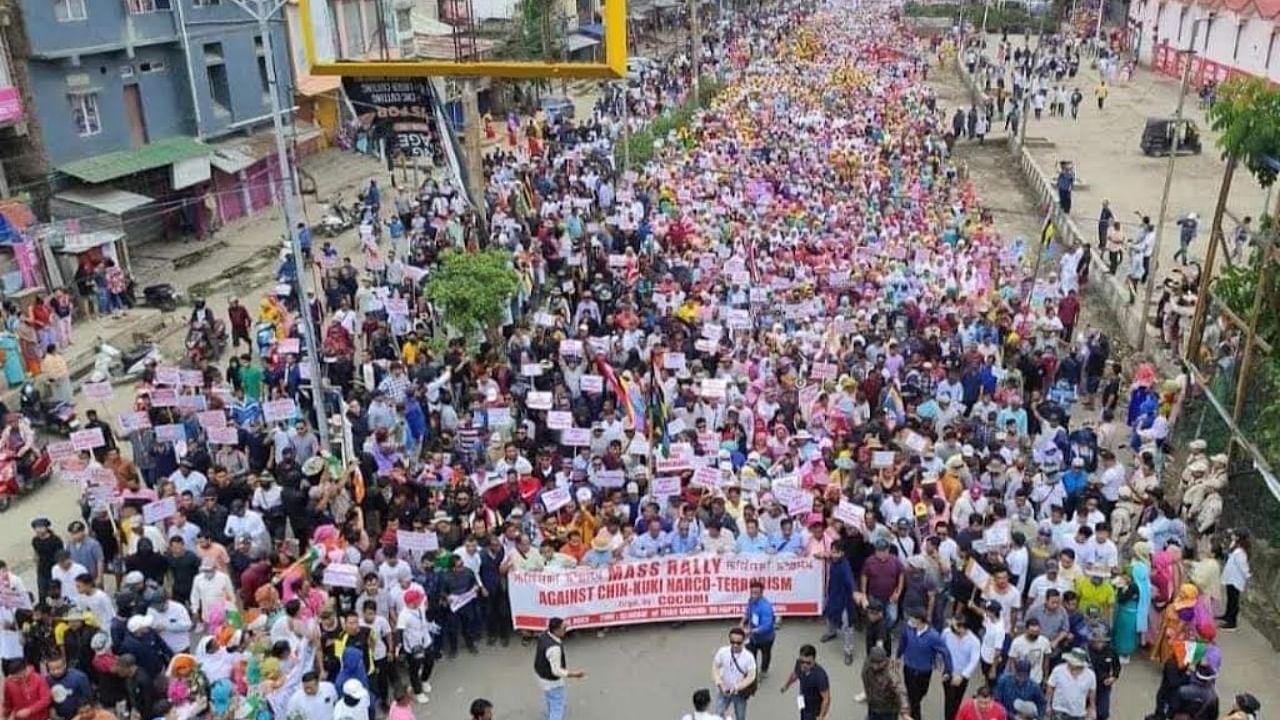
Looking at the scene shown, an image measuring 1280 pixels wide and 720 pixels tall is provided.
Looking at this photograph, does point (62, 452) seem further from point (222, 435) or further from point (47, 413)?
point (47, 413)

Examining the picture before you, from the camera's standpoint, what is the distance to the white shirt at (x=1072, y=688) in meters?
8.55

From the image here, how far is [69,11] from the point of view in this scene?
2408cm

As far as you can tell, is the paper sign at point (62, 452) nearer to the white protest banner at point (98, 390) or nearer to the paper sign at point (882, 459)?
the white protest banner at point (98, 390)

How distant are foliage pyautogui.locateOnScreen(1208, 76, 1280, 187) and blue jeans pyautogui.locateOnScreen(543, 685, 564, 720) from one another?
35.7 ft

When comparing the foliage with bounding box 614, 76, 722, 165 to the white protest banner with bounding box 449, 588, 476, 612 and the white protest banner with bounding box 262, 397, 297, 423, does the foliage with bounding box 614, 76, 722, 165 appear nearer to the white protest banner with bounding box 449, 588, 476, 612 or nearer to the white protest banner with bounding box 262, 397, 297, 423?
the white protest banner with bounding box 262, 397, 297, 423

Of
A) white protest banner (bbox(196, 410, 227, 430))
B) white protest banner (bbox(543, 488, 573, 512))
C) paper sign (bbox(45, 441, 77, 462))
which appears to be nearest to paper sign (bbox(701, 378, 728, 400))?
Result: white protest banner (bbox(543, 488, 573, 512))

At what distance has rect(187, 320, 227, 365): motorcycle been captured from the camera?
16750mm

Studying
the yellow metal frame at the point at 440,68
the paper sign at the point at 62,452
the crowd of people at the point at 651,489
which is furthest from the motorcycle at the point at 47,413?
the yellow metal frame at the point at 440,68

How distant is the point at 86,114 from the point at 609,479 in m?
19.1

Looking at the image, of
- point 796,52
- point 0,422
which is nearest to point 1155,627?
point 0,422

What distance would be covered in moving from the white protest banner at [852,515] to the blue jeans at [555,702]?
3115mm

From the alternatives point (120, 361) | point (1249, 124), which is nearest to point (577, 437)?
point (1249, 124)

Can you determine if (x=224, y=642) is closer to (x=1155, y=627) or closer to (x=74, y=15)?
(x=1155, y=627)

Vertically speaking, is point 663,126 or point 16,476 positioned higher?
point 663,126
